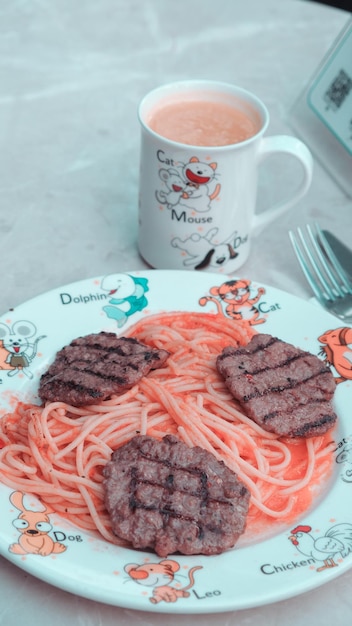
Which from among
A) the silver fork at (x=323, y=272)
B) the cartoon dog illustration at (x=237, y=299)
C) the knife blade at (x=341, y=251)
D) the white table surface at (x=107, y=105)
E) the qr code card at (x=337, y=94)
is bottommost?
the white table surface at (x=107, y=105)

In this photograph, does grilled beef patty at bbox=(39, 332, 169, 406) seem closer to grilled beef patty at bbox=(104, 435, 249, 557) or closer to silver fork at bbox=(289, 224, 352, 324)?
grilled beef patty at bbox=(104, 435, 249, 557)

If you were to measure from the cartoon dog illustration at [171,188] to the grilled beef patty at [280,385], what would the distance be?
0.48 metres

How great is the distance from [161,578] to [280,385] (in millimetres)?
609

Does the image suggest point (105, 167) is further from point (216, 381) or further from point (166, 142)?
point (216, 381)

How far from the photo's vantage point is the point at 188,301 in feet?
6.88

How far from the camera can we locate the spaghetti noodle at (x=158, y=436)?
1.63 meters

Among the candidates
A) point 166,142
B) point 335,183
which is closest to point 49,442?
point 166,142

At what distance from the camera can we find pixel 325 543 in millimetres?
1506

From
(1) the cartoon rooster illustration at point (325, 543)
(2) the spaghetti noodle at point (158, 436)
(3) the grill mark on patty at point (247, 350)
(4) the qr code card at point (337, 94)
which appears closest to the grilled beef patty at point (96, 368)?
(2) the spaghetti noodle at point (158, 436)

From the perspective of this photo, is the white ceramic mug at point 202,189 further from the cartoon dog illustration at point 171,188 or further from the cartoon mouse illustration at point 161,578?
the cartoon mouse illustration at point 161,578

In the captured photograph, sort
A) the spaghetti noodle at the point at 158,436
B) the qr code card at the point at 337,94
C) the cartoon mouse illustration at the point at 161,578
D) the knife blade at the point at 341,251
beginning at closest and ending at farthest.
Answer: the cartoon mouse illustration at the point at 161,578 < the spaghetti noodle at the point at 158,436 < the knife blade at the point at 341,251 < the qr code card at the point at 337,94

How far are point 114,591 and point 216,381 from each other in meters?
0.68

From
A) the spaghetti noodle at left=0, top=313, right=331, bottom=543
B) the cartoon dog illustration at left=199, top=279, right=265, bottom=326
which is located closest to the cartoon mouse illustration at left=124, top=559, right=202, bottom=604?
the spaghetti noodle at left=0, top=313, right=331, bottom=543

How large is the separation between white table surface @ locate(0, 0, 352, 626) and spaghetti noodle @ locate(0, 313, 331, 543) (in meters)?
0.55
